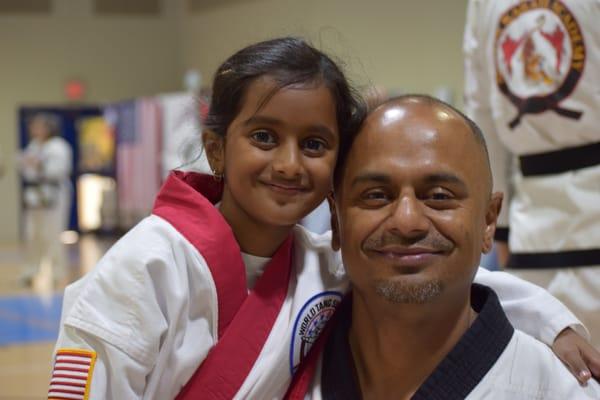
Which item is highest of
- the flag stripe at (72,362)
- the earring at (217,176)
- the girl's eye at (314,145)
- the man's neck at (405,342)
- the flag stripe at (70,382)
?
the girl's eye at (314,145)

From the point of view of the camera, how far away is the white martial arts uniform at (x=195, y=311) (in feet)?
5.01

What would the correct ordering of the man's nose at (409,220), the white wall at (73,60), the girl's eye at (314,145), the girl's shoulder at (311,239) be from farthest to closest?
the white wall at (73,60)
the girl's shoulder at (311,239)
the girl's eye at (314,145)
the man's nose at (409,220)

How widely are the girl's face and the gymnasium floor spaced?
3.46 m

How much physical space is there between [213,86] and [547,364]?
0.97 m

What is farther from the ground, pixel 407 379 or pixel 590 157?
pixel 590 157

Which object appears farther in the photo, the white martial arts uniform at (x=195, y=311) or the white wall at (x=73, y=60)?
the white wall at (x=73, y=60)

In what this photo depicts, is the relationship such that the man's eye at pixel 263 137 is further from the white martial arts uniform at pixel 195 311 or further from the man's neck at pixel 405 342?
the man's neck at pixel 405 342

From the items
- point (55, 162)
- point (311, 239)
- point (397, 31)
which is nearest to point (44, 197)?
point (55, 162)

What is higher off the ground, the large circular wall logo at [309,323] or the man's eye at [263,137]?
the man's eye at [263,137]

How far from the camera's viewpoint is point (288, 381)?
1.67 metres

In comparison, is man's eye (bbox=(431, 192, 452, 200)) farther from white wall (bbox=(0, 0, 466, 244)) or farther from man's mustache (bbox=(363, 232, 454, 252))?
white wall (bbox=(0, 0, 466, 244))

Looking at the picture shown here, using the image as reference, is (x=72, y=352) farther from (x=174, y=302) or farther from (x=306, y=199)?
(x=306, y=199)

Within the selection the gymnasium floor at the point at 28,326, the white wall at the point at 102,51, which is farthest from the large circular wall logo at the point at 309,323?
the white wall at the point at 102,51

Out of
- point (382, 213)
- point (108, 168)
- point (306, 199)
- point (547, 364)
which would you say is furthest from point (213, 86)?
point (108, 168)
